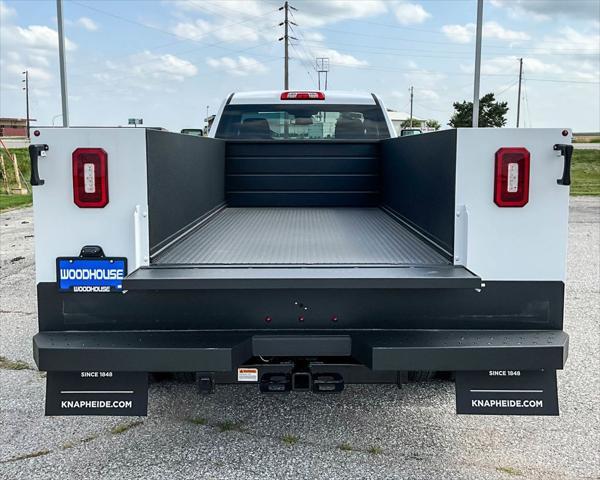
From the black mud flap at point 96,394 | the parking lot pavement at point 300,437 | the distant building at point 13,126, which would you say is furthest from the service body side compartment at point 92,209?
the distant building at point 13,126

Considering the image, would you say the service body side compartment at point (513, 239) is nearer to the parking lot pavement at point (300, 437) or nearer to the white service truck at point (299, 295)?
the white service truck at point (299, 295)

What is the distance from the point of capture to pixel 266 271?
308cm

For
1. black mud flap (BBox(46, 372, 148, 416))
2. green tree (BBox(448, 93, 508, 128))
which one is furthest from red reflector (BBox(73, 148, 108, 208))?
green tree (BBox(448, 93, 508, 128))

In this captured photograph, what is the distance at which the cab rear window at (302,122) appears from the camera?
23.4ft

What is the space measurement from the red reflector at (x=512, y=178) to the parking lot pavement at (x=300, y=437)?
1442mm

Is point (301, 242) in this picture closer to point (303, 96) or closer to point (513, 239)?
point (513, 239)

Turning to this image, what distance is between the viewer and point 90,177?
10.2 feet

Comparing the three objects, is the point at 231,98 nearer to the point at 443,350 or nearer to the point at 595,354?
the point at 595,354

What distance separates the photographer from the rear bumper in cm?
300

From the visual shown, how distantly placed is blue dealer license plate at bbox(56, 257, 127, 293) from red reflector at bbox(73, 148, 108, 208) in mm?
270

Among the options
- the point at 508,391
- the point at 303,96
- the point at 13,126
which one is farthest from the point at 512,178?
the point at 13,126

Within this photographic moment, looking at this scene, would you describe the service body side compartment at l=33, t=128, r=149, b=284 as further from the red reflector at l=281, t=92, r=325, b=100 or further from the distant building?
the distant building

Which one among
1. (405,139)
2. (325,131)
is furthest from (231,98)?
(405,139)

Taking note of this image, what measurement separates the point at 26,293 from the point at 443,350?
633 centimetres
